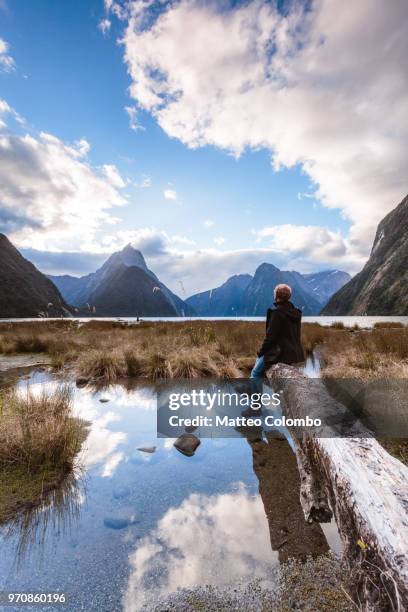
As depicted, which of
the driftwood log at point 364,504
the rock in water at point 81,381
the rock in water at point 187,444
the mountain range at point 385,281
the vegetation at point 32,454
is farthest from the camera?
the mountain range at point 385,281

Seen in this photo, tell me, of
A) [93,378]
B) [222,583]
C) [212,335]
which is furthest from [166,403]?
[212,335]

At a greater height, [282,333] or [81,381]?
[282,333]

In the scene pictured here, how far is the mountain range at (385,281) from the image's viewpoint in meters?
83.4

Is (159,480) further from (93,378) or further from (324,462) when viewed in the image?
(93,378)

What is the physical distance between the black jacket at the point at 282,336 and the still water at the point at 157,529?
72.1 inches

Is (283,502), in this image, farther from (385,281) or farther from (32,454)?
(385,281)

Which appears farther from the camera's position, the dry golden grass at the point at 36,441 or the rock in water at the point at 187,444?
the rock in water at the point at 187,444

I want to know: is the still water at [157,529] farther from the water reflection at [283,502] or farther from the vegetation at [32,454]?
the vegetation at [32,454]

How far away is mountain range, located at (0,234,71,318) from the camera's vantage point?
313ft

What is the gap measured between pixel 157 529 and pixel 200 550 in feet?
1.55

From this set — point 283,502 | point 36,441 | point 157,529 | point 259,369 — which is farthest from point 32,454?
point 259,369

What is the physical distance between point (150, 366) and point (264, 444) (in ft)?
17.2

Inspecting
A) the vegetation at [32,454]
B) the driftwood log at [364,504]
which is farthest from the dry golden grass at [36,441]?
the driftwood log at [364,504]

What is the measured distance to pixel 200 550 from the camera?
2428mm
